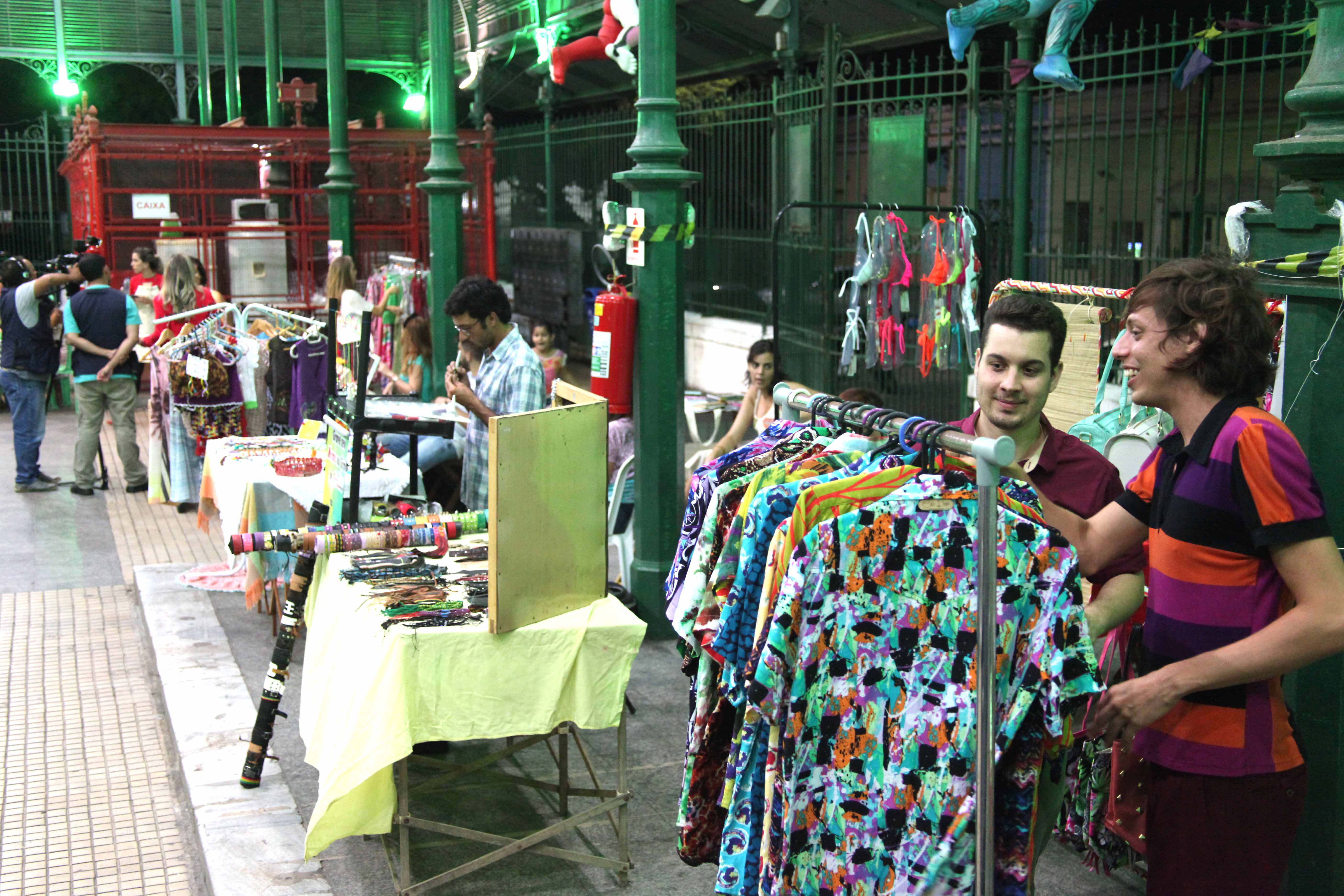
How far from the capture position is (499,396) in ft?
18.2

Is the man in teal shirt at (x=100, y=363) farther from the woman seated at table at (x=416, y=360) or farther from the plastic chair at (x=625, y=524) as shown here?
the plastic chair at (x=625, y=524)

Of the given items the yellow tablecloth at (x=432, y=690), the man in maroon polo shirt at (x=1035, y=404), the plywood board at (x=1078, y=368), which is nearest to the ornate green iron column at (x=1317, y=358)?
the man in maroon polo shirt at (x=1035, y=404)

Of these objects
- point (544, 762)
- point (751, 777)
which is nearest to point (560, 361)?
point (544, 762)

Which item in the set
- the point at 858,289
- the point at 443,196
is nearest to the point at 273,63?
the point at 443,196

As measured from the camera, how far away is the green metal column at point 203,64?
2070cm

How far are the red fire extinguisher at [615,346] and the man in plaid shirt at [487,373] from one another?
2.00ft

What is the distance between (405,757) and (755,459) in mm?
1341

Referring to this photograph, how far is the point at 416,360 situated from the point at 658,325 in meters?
3.17

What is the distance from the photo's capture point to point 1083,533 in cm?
280

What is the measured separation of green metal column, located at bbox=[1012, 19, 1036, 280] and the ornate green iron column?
197 inches

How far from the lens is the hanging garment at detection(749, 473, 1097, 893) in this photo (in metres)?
2.56

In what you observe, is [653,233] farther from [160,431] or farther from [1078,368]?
[160,431]

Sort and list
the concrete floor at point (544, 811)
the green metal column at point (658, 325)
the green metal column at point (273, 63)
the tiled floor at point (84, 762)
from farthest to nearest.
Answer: the green metal column at point (273, 63), the green metal column at point (658, 325), the tiled floor at point (84, 762), the concrete floor at point (544, 811)

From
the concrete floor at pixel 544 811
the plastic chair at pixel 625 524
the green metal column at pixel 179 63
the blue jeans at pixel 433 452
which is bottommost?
the concrete floor at pixel 544 811
